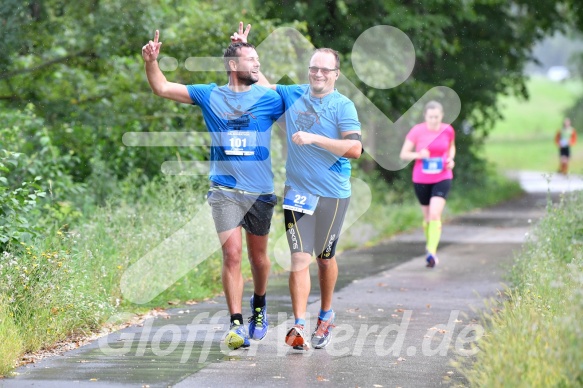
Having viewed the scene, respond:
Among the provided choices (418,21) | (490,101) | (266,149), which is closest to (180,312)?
(266,149)

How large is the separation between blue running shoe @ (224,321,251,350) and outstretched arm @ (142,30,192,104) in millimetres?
1630

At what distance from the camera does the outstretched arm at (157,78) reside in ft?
24.4

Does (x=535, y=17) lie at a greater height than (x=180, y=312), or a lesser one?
greater

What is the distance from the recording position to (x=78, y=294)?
328 inches

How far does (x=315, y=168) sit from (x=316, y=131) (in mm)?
267

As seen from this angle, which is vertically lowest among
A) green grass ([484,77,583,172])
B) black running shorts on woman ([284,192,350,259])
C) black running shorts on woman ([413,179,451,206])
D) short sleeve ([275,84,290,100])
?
green grass ([484,77,583,172])

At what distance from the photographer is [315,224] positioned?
7.93 meters

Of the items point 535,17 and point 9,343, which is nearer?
point 9,343

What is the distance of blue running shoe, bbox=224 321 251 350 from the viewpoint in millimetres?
7543

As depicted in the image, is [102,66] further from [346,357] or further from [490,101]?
[490,101]

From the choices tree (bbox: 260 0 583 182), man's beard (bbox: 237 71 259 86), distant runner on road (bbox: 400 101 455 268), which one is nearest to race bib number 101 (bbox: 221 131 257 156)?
man's beard (bbox: 237 71 259 86)

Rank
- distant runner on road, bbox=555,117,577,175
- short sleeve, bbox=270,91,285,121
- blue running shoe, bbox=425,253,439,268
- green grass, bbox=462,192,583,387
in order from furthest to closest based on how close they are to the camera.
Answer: distant runner on road, bbox=555,117,577,175 < blue running shoe, bbox=425,253,439,268 < short sleeve, bbox=270,91,285,121 < green grass, bbox=462,192,583,387

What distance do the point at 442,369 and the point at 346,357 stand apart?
0.70 meters

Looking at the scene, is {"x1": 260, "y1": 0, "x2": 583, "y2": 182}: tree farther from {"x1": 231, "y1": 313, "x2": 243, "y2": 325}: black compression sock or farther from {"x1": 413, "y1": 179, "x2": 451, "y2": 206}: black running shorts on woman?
{"x1": 231, "y1": 313, "x2": 243, "y2": 325}: black compression sock
